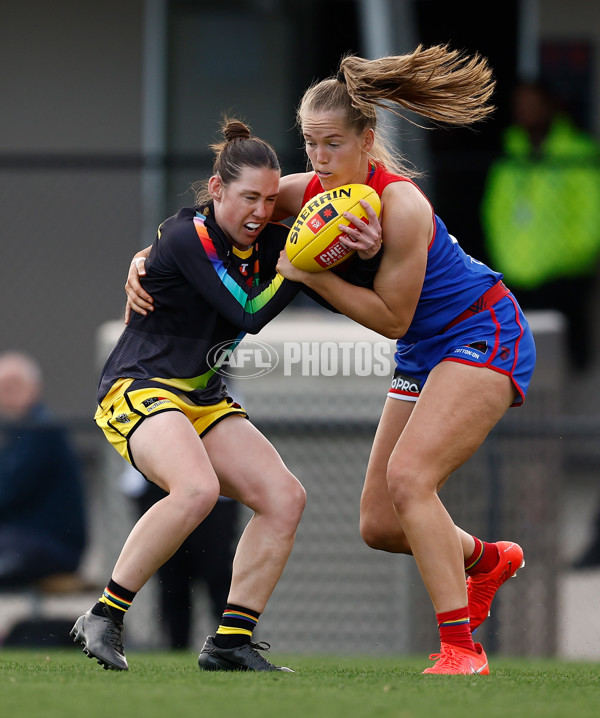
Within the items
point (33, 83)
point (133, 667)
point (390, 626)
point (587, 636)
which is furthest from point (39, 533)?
point (33, 83)

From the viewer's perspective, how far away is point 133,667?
497 cm

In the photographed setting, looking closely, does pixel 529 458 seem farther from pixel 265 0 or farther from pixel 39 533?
pixel 265 0

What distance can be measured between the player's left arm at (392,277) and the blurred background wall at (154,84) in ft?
19.6

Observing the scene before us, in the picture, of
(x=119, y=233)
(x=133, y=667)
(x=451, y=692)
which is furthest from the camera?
(x=119, y=233)

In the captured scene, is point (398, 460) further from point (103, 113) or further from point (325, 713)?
point (103, 113)

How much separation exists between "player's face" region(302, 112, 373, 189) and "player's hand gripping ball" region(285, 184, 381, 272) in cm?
10

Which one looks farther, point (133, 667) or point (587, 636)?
point (587, 636)

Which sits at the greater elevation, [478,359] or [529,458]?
[478,359]

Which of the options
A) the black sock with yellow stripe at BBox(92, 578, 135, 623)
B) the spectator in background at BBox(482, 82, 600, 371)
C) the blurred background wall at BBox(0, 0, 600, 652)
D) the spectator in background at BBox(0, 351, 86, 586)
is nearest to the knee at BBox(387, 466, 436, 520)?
the black sock with yellow stripe at BBox(92, 578, 135, 623)

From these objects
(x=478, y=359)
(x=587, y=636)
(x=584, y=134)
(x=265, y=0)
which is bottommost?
(x=587, y=636)

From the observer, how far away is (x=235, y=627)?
456 centimetres

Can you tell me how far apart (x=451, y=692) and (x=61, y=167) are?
556cm

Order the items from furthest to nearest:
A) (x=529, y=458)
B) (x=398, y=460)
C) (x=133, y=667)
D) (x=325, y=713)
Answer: (x=529, y=458) < (x=133, y=667) < (x=398, y=460) < (x=325, y=713)

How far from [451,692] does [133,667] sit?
4.90 ft
